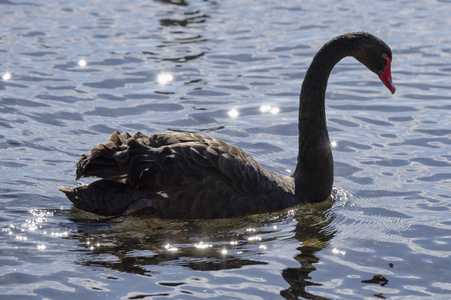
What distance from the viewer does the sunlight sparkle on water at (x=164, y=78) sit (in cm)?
1195

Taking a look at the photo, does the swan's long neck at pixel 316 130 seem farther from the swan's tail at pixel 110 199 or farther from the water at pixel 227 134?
the swan's tail at pixel 110 199

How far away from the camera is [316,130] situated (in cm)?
774

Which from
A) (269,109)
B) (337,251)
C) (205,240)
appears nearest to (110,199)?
(205,240)

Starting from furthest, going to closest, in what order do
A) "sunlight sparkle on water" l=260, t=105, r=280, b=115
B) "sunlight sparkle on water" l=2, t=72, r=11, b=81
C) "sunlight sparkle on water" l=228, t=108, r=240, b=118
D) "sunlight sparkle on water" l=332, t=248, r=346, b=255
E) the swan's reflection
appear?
"sunlight sparkle on water" l=2, t=72, r=11, b=81 → "sunlight sparkle on water" l=260, t=105, r=280, b=115 → "sunlight sparkle on water" l=228, t=108, r=240, b=118 → "sunlight sparkle on water" l=332, t=248, r=346, b=255 → the swan's reflection

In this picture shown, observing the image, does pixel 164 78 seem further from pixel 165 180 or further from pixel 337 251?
pixel 337 251

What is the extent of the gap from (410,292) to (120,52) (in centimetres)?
870

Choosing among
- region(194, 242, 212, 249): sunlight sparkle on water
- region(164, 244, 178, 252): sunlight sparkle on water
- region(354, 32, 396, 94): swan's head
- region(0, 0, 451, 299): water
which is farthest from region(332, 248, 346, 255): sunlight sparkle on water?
region(354, 32, 396, 94): swan's head

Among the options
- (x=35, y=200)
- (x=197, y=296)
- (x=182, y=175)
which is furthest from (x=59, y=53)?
(x=197, y=296)

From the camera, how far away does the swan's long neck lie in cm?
769

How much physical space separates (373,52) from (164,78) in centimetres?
500

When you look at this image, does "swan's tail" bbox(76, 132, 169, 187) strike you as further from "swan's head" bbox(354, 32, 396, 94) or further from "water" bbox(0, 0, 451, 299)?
A: "swan's head" bbox(354, 32, 396, 94)

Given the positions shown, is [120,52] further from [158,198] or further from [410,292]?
[410,292]

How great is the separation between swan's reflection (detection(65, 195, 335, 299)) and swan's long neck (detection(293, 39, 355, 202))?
0.24 m

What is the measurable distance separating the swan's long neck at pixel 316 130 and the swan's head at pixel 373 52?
0.11 m
